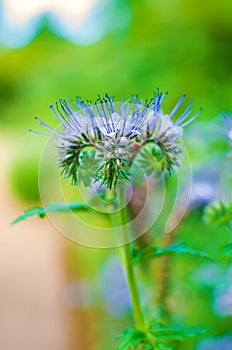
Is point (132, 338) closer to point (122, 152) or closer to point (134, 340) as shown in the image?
point (134, 340)

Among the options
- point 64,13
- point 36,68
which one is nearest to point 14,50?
point 36,68

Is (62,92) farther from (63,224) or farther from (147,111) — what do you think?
(147,111)

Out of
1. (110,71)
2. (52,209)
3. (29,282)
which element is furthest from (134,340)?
(29,282)

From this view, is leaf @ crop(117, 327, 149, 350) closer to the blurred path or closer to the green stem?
the green stem

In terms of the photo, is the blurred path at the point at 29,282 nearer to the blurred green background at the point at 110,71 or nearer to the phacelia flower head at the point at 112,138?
the blurred green background at the point at 110,71

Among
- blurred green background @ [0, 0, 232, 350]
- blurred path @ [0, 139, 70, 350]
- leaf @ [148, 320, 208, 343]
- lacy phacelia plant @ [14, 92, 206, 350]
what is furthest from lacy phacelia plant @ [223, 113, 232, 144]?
blurred path @ [0, 139, 70, 350]
